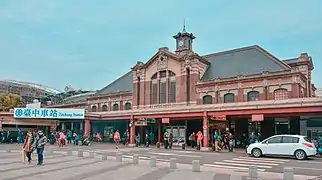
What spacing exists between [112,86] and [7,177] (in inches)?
1693

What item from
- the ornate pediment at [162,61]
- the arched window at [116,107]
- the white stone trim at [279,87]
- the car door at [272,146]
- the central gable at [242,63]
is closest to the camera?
the car door at [272,146]

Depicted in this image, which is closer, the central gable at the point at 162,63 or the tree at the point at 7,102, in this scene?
the central gable at the point at 162,63

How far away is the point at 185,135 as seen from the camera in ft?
118

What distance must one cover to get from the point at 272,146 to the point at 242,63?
67.9 ft

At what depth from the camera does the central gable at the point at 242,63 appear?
3700 centimetres

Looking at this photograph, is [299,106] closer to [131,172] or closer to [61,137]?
[131,172]

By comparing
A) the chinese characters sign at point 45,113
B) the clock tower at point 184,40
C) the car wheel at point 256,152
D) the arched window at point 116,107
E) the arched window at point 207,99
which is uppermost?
the clock tower at point 184,40

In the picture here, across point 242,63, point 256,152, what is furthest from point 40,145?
point 242,63

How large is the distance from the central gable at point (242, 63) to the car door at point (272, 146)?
16044 mm

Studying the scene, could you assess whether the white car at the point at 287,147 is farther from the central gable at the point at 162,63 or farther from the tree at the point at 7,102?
the tree at the point at 7,102

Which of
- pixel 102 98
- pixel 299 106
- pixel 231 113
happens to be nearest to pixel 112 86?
pixel 102 98

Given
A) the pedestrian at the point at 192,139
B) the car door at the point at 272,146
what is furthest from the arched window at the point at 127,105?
the car door at the point at 272,146

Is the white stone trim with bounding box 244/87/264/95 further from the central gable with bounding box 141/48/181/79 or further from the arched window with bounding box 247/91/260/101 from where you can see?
the central gable with bounding box 141/48/181/79

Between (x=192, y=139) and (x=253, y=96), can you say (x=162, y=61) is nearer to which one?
(x=253, y=96)
